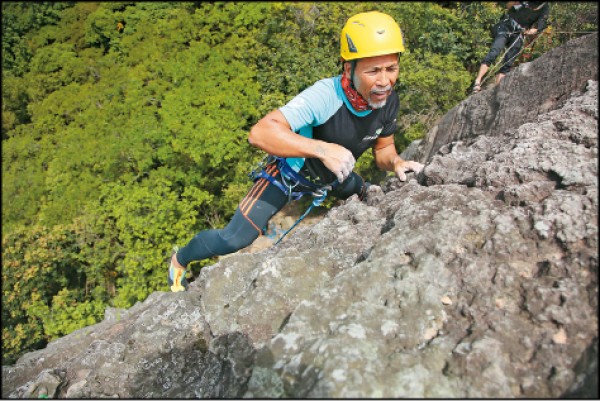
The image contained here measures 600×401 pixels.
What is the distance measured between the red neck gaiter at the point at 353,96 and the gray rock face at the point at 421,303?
65 cm

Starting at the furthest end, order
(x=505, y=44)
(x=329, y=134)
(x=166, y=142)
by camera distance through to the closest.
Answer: (x=166, y=142) → (x=505, y=44) → (x=329, y=134)

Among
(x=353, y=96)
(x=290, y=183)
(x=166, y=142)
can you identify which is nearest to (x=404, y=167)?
(x=353, y=96)

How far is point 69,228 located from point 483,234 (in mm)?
9624

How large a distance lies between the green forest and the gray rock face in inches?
190

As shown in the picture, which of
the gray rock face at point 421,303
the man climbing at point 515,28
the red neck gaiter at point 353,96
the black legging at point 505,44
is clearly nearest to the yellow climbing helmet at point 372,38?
the red neck gaiter at point 353,96

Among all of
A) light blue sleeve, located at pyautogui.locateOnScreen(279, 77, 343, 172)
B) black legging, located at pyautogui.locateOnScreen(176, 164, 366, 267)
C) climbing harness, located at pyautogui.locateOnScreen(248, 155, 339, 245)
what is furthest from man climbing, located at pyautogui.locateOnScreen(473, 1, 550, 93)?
black legging, located at pyautogui.locateOnScreen(176, 164, 366, 267)

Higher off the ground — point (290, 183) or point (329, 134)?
point (329, 134)

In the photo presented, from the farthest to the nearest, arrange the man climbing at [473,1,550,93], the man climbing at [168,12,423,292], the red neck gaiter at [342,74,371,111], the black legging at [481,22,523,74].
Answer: the black legging at [481,22,523,74]
the man climbing at [473,1,550,93]
the red neck gaiter at [342,74,371,111]
the man climbing at [168,12,423,292]

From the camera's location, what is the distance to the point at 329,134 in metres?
3.28

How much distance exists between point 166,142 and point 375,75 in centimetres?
702

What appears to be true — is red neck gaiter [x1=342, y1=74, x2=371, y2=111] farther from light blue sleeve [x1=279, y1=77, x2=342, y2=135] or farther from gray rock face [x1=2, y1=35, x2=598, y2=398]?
gray rock face [x1=2, y1=35, x2=598, y2=398]

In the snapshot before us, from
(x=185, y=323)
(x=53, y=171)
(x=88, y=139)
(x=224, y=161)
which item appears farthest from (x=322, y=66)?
(x=185, y=323)

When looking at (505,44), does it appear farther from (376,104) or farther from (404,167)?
(376,104)

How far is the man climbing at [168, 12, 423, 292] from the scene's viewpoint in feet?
9.01
